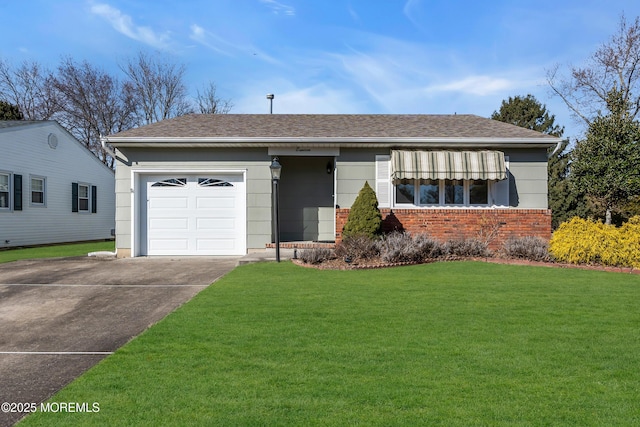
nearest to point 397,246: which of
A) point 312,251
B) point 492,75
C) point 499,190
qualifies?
point 312,251

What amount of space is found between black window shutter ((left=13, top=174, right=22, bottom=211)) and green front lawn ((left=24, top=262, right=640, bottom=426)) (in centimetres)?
1468

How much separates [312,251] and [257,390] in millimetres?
6848

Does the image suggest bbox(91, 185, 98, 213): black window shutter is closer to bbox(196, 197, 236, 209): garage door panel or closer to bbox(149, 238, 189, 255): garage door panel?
bbox(149, 238, 189, 255): garage door panel

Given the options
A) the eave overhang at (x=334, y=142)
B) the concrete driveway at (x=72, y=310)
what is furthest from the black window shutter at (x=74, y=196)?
the concrete driveway at (x=72, y=310)

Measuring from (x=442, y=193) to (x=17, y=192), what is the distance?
52.5ft

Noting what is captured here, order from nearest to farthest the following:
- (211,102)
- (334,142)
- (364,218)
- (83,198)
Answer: (364,218)
(334,142)
(83,198)
(211,102)

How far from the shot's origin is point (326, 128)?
43.8ft

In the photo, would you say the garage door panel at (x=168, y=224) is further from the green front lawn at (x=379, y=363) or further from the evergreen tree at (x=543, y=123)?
the evergreen tree at (x=543, y=123)

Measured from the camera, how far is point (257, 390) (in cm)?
323

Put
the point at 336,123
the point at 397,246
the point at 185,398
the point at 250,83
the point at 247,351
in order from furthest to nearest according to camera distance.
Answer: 1. the point at 250,83
2. the point at 336,123
3. the point at 397,246
4. the point at 247,351
5. the point at 185,398

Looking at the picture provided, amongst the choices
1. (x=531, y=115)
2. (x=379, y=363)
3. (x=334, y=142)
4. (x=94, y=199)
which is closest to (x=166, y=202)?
(x=334, y=142)

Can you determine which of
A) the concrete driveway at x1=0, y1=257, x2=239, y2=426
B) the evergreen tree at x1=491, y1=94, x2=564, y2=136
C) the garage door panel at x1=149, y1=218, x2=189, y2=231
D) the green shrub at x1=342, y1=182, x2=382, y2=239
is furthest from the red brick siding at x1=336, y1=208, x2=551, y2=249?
the evergreen tree at x1=491, y1=94, x2=564, y2=136

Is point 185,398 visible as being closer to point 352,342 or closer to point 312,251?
point 352,342

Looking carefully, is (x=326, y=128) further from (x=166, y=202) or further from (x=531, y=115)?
(x=531, y=115)
